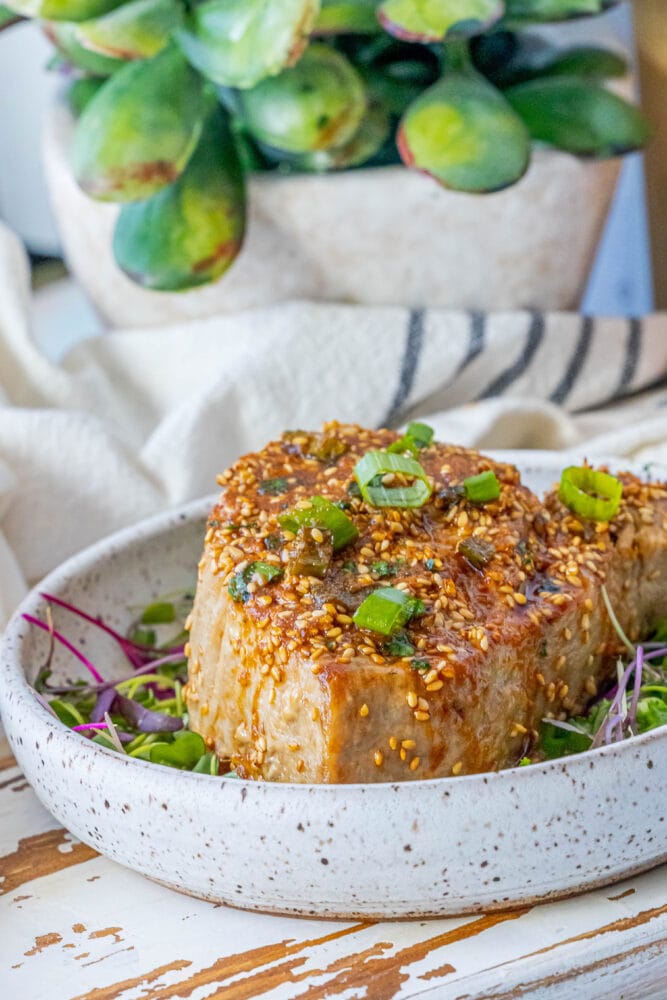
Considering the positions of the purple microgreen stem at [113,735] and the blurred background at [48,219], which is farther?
the blurred background at [48,219]

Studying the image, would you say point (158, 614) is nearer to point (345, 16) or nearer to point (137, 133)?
point (137, 133)

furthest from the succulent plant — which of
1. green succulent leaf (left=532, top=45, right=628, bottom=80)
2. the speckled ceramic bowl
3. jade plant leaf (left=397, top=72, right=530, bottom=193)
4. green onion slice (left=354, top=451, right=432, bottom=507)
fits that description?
the speckled ceramic bowl

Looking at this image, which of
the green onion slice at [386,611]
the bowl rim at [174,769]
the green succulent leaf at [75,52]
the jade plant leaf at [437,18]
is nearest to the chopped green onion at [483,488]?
the green onion slice at [386,611]

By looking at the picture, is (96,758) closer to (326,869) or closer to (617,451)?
(326,869)

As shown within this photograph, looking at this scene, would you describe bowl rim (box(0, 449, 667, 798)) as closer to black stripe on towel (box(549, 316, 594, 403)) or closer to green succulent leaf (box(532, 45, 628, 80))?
black stripe on towel (box(549, 316, 594, 403))

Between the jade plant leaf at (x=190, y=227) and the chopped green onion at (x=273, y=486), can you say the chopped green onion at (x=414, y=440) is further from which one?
the jade plant leaf at (x=190, y=227)

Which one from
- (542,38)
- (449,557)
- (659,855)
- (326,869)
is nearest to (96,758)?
(326,869)
